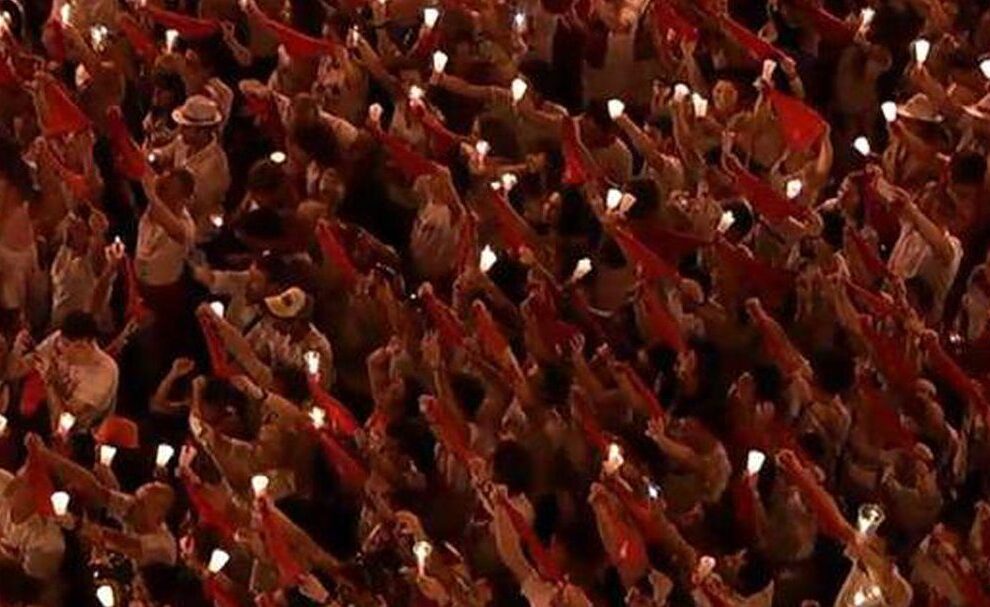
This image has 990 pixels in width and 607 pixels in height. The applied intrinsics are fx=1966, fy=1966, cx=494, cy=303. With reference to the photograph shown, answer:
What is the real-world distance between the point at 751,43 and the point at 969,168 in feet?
0.88

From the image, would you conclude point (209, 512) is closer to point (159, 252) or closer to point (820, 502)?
point (159, 252)

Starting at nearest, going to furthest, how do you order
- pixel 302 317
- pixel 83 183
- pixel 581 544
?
pixel 581 544 < pixel 302 317 < pixel 83 183

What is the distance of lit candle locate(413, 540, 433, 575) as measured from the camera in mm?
1521

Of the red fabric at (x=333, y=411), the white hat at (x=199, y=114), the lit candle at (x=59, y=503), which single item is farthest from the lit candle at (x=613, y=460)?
the white hat at (x=199, y=114)

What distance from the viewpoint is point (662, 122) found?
6.54 feet

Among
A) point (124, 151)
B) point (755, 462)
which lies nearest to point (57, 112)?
point (124, 151)

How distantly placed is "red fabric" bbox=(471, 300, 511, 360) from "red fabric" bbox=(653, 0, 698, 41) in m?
0.47

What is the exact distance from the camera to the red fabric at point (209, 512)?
5.16 feet

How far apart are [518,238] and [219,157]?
30cm

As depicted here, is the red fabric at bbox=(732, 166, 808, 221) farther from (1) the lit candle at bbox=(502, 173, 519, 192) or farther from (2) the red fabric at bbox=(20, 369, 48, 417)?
(2) the red fabric at bbox=(20, 369, 48, 417)

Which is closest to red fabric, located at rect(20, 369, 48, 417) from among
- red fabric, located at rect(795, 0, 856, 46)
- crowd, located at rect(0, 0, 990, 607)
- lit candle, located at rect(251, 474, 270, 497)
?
crowd, located at rect(0, 0, 990, 607)

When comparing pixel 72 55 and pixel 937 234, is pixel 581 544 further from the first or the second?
pixel 72 55

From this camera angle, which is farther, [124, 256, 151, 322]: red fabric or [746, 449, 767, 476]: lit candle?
[124, 256, 151, 322]: red fabric

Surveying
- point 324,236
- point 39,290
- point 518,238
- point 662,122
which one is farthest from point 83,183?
point 662,122
